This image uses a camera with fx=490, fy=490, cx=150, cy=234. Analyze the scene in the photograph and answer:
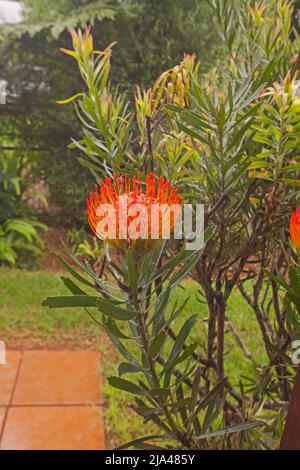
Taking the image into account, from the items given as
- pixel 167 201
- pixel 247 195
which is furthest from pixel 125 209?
pixel 247 195

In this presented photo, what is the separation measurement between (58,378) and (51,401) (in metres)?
0.17

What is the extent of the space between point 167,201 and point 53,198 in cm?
328

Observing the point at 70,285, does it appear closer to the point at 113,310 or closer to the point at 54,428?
the point at 113,310

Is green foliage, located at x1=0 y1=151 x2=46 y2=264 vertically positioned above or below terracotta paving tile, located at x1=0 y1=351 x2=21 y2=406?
above

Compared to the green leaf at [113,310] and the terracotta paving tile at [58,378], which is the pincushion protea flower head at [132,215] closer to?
the green leaf at [113,310]

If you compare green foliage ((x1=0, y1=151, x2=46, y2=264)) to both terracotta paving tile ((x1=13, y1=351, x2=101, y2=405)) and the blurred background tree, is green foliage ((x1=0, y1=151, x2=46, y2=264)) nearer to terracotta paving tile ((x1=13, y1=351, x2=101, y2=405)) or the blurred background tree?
the blurred background tree

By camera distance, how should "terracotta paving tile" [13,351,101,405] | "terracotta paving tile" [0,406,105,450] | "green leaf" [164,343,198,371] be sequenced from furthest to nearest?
"terracotta paving tile" [13,351,101,405] → "terracotta paving tile" [0,406,105,450] → "green leaf" [164,343,198,371]

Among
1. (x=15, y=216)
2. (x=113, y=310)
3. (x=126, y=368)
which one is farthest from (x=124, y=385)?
(x=15, y=216)

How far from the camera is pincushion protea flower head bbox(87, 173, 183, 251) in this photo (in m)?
0.44

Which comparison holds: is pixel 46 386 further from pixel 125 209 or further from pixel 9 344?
pixel 125 209

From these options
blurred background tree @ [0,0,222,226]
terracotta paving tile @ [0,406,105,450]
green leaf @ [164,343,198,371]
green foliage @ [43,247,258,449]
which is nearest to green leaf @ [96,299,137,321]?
green foliage @ [43,247,258,449]

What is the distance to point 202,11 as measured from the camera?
3225 mm

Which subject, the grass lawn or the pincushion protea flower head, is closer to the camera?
the pincushion protea flower head

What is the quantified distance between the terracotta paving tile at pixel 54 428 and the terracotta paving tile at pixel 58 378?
0.05 metres
